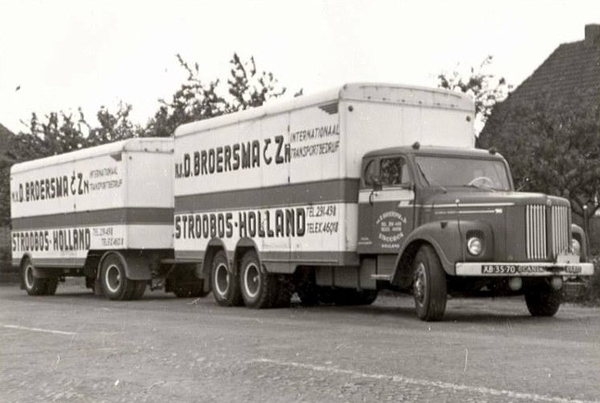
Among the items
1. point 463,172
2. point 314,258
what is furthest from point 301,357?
point 314,258

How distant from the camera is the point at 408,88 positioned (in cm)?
1748

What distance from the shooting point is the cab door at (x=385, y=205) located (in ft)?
53.1

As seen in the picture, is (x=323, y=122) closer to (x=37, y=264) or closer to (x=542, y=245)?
(x=542, y=245)

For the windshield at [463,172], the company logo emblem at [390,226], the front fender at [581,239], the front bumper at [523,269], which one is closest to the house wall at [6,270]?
the company logo emblem at [390,226]

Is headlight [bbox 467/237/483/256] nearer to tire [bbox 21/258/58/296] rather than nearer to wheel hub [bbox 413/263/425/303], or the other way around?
wheel hub [bbox 413/263/425/303]

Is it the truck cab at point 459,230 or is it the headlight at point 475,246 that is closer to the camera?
the headlight at point 475,246

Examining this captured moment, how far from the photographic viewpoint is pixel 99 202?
2411 cm

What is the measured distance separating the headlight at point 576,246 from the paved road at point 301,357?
35.5 inches

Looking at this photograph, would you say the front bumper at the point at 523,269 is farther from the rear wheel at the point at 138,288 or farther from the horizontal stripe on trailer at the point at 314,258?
the rear wheel at the point at 138,288

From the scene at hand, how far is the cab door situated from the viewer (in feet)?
53.1

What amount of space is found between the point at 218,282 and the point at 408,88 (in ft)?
16.9

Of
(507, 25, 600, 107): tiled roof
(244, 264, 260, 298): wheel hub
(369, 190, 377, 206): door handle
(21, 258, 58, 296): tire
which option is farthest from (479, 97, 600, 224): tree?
(21, 258, 58, 296): tire

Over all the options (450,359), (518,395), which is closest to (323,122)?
(450,359)

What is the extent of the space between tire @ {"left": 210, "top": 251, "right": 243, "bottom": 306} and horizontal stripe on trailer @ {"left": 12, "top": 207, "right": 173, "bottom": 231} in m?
2.96
